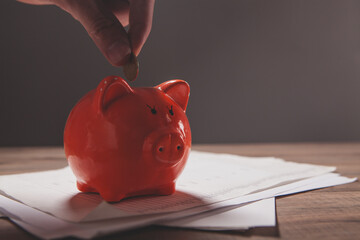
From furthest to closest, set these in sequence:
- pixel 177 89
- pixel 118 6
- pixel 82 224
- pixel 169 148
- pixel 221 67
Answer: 1. pixel 221 67
2. pixel 118 6
3. pixel 177 89
4. pixel 169 148
5. pixel 82 224

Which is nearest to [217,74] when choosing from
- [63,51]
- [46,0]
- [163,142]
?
[63,51]

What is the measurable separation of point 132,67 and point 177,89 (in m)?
0.09

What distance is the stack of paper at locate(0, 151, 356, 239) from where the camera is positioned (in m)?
0.41

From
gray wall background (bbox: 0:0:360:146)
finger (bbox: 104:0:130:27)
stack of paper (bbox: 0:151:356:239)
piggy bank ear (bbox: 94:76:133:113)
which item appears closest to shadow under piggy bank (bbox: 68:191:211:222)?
stack of paper (bbox: 0:151:356:239)

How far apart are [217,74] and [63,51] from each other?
76cm

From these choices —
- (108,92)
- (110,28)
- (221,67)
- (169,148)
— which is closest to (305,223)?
(169,148)

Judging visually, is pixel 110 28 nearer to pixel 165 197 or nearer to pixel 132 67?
pixel 132 67

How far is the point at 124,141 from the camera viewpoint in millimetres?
492

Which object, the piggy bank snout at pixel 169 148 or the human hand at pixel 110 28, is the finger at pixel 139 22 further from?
the piggy bank snout at pixel 169 148

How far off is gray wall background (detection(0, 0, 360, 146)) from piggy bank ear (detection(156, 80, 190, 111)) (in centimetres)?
105

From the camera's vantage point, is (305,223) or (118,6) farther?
(118,6)

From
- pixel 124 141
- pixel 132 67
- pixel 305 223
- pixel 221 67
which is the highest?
pixel 221 67

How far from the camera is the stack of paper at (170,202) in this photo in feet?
1.34

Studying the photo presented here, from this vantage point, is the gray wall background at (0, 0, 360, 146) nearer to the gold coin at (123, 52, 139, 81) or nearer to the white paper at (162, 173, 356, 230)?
the gold coin at (123, 52, 139, 81)
